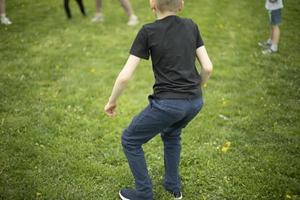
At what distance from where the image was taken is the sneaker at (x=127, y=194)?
4265mm

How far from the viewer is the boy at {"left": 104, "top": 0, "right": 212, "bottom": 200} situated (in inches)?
140

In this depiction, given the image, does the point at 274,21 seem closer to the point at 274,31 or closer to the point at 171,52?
the point at 274,31

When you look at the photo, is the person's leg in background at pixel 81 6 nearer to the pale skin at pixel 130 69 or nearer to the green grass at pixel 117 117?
the green grass at pixel 117 117

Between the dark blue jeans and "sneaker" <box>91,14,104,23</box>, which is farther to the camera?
"sneaker" <box>91,14,104,23</box>

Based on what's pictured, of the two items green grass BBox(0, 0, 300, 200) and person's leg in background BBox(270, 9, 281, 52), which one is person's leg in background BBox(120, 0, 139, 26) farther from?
person's leg in background BBox(270, 9, 281, 52)

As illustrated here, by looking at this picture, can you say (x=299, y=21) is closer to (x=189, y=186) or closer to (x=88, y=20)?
(x=88, y=20)

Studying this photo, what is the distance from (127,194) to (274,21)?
5.93 m

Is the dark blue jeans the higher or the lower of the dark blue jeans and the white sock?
the higher

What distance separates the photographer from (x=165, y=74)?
3.67 metres

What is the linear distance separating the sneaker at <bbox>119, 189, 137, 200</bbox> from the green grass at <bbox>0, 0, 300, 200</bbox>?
19 cm

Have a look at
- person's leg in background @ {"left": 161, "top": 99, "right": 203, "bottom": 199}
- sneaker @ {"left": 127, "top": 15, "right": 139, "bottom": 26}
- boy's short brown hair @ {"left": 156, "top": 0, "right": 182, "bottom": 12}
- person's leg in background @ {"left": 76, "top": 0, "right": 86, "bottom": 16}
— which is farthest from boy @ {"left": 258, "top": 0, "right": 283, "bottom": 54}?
boy's short brown hair @ {"left": 156, "top": 0, "right": 182, "bottom": 12}

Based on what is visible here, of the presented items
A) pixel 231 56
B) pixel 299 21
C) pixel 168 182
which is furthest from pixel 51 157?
pixel 299 21

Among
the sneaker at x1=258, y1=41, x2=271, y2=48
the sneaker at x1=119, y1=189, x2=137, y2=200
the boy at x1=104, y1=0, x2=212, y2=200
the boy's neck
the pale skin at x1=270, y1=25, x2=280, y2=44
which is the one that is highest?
the boy's neck

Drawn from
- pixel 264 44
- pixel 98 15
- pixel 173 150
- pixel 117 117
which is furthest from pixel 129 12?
pixel 173 150
